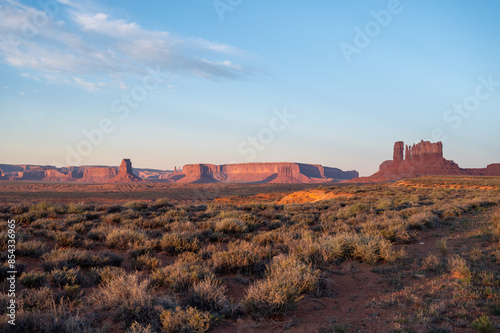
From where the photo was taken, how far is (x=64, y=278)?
17.0 feet

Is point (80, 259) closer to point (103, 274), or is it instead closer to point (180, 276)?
point (103, 274)

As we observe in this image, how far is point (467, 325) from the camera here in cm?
387

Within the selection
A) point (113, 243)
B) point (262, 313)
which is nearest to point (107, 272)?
point (113, 243)

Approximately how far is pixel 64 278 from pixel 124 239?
2889mm

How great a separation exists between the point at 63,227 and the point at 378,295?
32.4 feet

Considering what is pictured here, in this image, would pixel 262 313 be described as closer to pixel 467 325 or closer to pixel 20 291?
pixel 467 325

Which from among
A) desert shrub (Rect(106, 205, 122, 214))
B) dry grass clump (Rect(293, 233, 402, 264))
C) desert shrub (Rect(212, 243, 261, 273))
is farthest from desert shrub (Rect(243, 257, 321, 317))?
desert shrub (Rect(106, 205, 122, 214))

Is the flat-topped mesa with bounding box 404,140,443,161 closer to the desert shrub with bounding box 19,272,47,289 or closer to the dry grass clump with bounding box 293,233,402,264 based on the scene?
the dry grass clump with bounding box 293,233,402,264

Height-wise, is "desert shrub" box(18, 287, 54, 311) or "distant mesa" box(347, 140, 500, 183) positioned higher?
"distant mesa" box(347, 140, 500, 183)

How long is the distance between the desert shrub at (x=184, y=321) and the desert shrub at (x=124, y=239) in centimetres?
452

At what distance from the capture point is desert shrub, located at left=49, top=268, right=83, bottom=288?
5113mm

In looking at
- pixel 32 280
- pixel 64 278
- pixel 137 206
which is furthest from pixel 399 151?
pixel 32 280

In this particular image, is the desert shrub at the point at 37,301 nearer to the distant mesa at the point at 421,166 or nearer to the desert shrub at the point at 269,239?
the desert shrub at the point at 269,239

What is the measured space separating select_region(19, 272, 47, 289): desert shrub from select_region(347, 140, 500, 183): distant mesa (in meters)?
112
